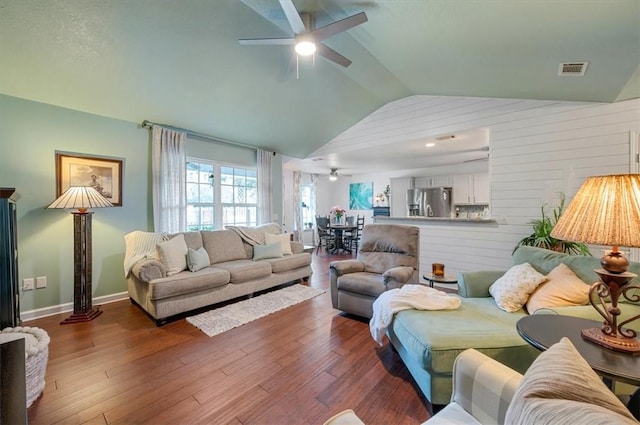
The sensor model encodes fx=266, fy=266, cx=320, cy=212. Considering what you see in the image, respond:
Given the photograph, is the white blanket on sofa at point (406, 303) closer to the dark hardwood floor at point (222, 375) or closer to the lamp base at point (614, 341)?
the dark hardwood floor at point (222, 375)

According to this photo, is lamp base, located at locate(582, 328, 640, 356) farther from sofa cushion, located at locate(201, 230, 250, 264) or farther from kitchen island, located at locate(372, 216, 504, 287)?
sofa cushion, located at locate(201, 230, 250, 264)

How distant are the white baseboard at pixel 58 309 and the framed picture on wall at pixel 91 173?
122cm

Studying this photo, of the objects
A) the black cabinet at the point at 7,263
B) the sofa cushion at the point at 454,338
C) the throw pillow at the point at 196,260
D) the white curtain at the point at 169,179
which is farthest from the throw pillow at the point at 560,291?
the white curtain at the point at 169,179

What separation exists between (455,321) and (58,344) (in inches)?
131

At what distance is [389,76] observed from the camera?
11.9 feet

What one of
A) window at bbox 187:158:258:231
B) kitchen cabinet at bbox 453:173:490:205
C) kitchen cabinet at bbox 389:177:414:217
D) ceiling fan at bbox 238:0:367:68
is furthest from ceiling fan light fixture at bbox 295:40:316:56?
kitchen cabinet at bbox 389:177:414:217

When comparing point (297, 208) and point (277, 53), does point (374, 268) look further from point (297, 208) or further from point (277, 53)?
point (297, 208)

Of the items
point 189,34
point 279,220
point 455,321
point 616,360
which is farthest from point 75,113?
point 616,360

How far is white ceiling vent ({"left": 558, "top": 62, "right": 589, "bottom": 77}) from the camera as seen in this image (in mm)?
2387

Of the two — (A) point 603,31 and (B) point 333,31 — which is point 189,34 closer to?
(B) point 333,31

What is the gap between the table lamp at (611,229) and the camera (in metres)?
1.03

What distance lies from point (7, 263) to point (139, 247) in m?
1.14

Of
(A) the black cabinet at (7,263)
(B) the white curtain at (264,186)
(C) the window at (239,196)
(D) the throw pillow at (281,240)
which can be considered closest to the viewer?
(A) the black cabinet at (7,263)

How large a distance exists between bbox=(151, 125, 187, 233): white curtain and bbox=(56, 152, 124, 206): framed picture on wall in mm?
433
